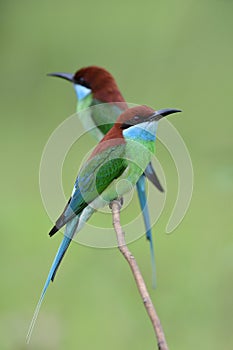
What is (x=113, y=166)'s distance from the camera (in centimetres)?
177

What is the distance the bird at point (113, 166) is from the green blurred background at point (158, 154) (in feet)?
0.57

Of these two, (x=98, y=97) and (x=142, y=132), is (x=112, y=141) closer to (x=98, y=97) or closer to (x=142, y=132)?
(x=142, y=132)

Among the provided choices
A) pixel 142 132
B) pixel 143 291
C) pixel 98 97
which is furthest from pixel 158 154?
pixel 143 291

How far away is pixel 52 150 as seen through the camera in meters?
1.60

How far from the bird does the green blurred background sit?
0.57 ft

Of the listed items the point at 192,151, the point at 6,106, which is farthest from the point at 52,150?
the point at 6,106

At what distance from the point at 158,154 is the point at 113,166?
75.0 inches

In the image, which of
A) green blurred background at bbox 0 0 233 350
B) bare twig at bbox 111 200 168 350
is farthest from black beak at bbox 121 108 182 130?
bare twig at bbox 111 200 168 350

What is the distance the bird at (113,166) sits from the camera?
1.70m

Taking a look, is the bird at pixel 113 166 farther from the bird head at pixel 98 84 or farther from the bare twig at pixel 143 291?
the bird head at pixel 98 84

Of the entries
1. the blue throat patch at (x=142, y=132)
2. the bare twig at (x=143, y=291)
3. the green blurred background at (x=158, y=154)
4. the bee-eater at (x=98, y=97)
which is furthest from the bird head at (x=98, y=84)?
the bare twig at (x=143, y=291)

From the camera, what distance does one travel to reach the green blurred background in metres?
2.22

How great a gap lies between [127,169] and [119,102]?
3.37 ft

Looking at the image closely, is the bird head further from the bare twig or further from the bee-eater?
the bare twig
